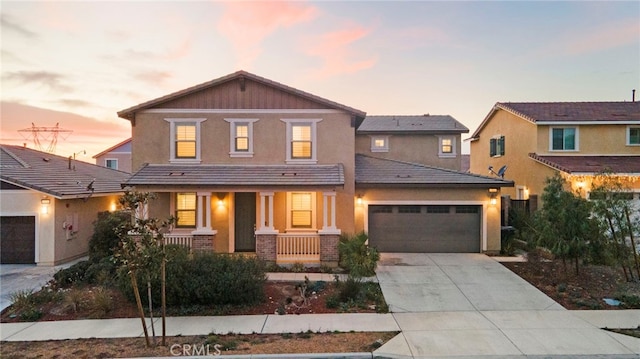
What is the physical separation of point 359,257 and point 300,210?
3.44 metres

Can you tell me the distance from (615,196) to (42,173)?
21.0 m

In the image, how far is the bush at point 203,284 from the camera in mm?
8008

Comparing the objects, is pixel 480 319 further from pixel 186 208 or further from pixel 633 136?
pixel 633 136

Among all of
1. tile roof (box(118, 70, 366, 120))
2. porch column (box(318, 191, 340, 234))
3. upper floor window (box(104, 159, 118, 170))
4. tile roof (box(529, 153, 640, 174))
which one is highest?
tile roof (box(118, 70, 366, 120))

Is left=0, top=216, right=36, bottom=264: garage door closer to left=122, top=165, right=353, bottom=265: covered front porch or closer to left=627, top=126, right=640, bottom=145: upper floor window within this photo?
left=122, top=165, right=353, bottom=265: covered front porch

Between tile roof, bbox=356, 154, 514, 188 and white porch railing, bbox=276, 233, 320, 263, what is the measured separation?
3105mm

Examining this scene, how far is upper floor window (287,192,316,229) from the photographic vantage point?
43.3ft

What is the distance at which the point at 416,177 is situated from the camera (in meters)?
13.7

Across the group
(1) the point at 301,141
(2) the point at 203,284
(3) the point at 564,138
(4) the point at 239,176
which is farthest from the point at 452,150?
(2) the point at 203,284

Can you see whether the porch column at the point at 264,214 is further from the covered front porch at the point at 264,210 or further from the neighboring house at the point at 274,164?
→ the neighboring house at the point at 274,164

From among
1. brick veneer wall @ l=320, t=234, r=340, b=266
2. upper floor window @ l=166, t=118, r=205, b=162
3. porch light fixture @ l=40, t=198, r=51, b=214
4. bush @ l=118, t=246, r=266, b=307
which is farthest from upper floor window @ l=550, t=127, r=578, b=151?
porch light fixture @ l=40, t=198, r=51, b=214

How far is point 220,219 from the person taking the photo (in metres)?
13.0

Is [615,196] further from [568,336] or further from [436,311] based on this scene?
[436,311]

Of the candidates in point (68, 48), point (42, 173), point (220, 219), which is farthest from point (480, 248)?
point (68, 48)
